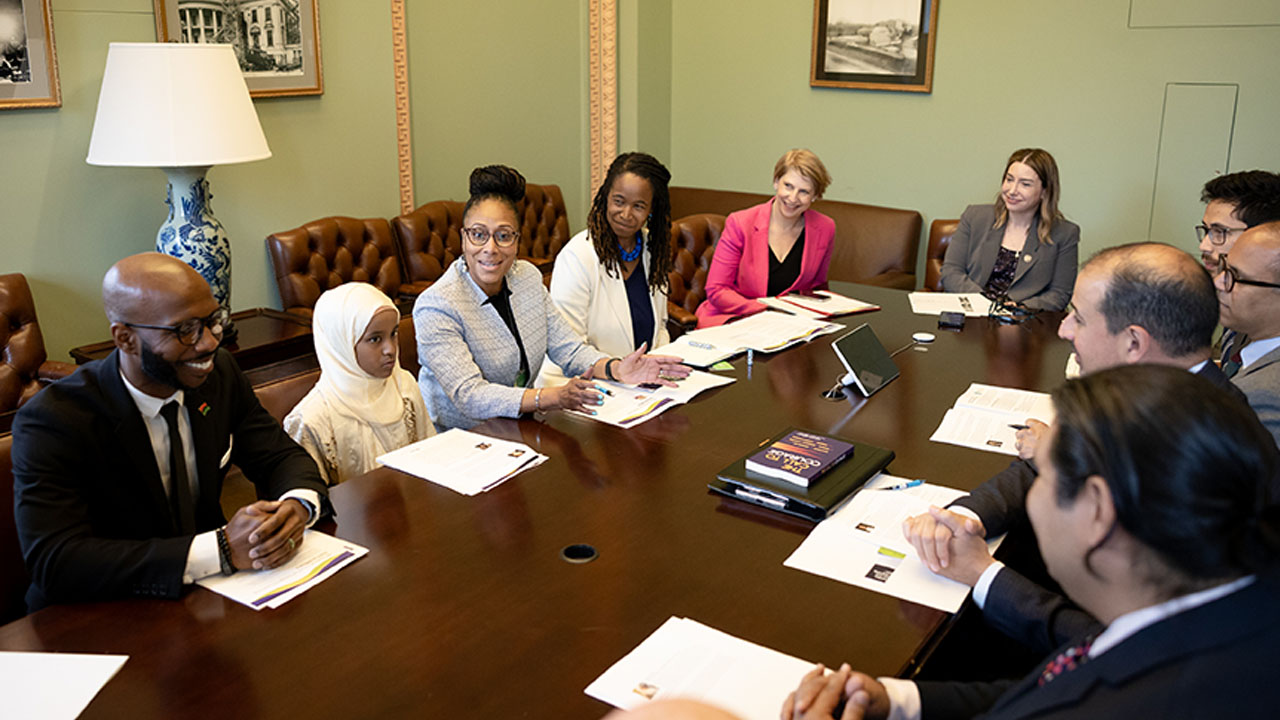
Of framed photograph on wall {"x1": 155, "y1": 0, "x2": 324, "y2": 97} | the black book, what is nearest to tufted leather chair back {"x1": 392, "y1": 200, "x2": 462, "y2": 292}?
framed photograph on wall {"x1": 155, "y1": 0, "x2": 324, "y2": 97}

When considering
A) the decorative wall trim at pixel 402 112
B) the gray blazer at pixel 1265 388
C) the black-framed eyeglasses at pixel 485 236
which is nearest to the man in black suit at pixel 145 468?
the black-framed eyeglasses at pixel 485 236

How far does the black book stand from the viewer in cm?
216

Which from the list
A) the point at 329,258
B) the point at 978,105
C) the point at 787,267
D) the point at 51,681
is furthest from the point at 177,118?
the point at 978,105

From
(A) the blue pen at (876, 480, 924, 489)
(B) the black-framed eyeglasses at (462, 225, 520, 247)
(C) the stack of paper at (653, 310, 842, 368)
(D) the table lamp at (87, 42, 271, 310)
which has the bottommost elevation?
(A) the blue pen at (876, 480, 924, 489)

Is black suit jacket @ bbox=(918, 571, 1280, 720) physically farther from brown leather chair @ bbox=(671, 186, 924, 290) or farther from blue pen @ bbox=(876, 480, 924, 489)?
brown leather chair @ bbox=(671, 186, 924, 290)

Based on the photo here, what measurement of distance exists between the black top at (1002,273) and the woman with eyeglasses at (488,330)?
7.08 feet

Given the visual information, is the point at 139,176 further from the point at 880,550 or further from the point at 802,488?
the point at 880,550

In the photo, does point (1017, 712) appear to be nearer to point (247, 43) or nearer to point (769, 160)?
point (247, 43)

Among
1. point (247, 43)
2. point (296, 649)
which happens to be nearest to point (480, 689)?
point (296, 649)

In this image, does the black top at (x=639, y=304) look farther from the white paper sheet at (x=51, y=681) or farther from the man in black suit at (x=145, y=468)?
the white paper sheet at (x=51, y=681)

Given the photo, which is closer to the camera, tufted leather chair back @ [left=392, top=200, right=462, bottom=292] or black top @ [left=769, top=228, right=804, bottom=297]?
black top @ [left=769, top=228, right=804, bottom=297]

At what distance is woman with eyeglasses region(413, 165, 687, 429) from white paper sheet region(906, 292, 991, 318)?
1.53 m

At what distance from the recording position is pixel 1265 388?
2326 mm

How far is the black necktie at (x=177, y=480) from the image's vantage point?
217cm
